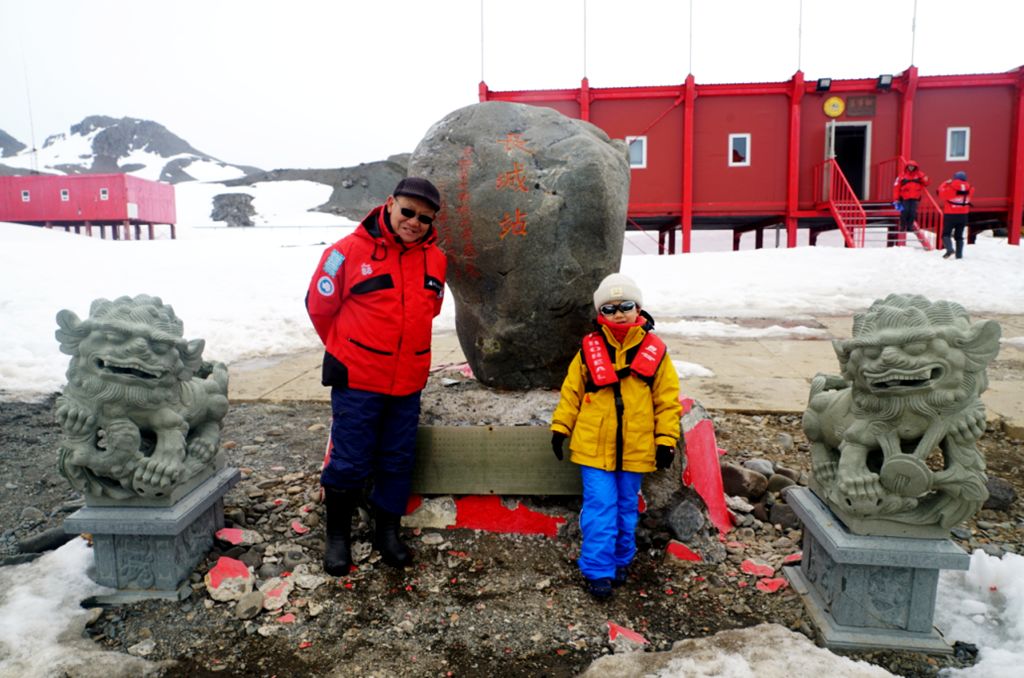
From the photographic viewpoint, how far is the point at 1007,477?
3.76 metres

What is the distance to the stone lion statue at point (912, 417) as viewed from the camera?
211cm

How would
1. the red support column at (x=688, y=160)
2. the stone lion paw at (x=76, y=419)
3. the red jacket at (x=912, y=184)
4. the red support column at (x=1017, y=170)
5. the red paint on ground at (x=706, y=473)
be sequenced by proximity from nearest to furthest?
the stone lion paw at (x=76, y=419)
the red paint on ground at (x=706, y=473)
the red jacket at (x=912, y=184)
the red support column at (x=1017, y=170)
the red support column at (x=688, y=160)

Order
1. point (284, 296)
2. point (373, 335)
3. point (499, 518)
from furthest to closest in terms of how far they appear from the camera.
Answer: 1. point (284, 296)
2. point (499, 518)
3. point (373, 335)

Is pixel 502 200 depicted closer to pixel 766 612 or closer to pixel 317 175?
pixel 766 612

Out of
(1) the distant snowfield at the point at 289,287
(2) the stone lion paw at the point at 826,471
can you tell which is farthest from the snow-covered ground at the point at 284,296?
(2) the stone lion paw at the point at 826,471

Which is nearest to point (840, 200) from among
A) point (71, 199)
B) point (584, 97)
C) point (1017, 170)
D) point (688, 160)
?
point (688, 160)

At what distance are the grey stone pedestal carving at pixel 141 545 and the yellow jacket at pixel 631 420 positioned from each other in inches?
62.8

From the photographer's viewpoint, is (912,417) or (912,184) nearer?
(912,417)

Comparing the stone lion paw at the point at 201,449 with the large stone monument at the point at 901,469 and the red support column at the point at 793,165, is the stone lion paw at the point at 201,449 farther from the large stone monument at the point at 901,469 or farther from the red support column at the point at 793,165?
the red support column at the point at 793,165

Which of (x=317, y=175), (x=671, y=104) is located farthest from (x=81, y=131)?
(x=671, y=104)

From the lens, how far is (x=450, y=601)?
8.47 ft

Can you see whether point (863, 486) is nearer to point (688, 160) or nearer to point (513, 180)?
point (513, 180)

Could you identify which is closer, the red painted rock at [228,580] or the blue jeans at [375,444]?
the red painted rock at [228,580]

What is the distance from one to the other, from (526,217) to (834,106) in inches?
542
